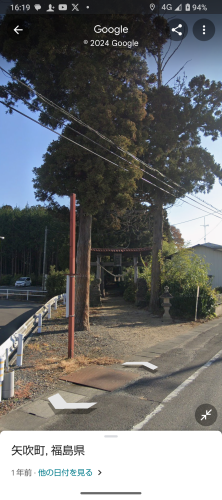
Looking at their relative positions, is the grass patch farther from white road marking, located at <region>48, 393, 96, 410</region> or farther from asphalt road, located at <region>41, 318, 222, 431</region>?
white road marking, located at <region>48, 393, 96, 410</region>

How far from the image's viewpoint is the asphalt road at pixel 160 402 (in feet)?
14.8

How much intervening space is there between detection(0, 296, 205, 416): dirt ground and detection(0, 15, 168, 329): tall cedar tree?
1532 mm

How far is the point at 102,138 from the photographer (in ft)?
36.8

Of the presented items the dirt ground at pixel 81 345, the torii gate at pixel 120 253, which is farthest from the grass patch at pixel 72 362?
the torii gate at pixel 120 253

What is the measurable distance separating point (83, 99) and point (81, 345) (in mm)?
8059

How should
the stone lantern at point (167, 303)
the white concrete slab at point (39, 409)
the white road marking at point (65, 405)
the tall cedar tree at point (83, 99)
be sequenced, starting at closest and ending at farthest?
the white concrete slab at point (39, 409) → the white road marking at point (65, 405) → the tall cedar tree at point (83, 99) → the stone lantern at point (167, 303)

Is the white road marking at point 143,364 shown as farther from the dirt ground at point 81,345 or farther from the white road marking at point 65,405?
the white road marking at point 65,405

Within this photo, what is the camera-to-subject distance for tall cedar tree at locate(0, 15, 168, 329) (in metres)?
10.3

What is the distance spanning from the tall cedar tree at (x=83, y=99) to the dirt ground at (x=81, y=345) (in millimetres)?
1532

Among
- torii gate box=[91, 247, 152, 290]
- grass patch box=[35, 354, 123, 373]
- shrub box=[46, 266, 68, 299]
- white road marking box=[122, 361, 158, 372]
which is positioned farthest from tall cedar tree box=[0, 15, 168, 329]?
shrub box=[46, 266, 68, 299]

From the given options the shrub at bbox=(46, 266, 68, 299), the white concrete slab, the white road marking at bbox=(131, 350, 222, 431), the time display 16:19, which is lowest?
the white concrete slab

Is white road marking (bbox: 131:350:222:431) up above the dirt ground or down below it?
above

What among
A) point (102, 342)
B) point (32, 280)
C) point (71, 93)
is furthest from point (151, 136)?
point (32, 280)

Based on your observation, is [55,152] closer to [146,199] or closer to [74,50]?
[74,50]
